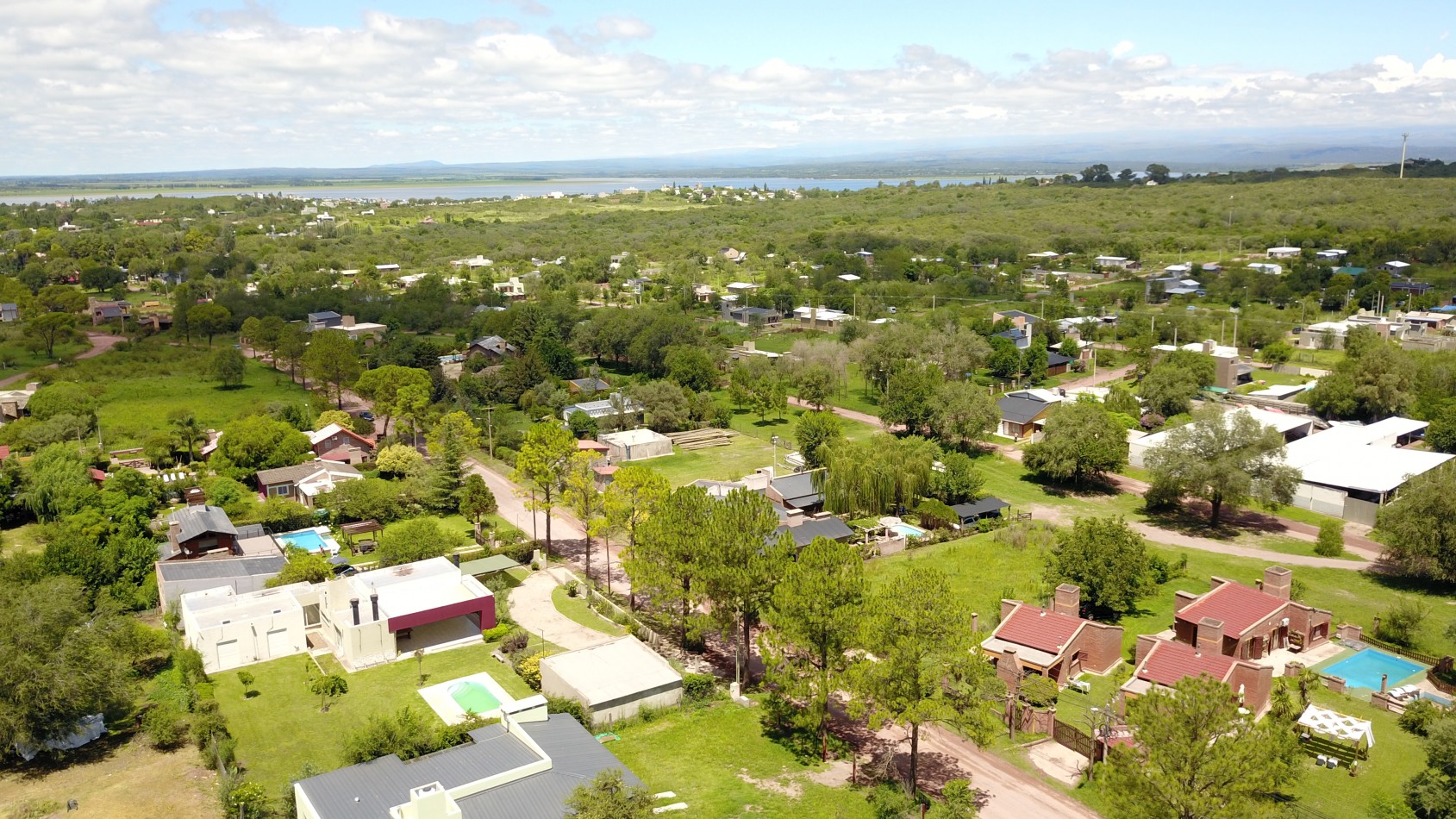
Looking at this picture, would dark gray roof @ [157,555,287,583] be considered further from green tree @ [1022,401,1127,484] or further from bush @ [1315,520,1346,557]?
bush @ [1315,520,1346,557]

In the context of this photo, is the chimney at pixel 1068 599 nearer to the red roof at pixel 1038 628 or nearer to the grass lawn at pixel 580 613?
the red roof at pixel 1038 628

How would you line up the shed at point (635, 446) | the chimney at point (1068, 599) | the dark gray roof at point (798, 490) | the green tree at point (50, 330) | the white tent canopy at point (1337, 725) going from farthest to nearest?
the green tree at point (50, 330), the shed at point (635, 446), the dark gray roof at point (798, 490), the chimney at point (1068, 599), the white tent canopy at point (1337, 725)

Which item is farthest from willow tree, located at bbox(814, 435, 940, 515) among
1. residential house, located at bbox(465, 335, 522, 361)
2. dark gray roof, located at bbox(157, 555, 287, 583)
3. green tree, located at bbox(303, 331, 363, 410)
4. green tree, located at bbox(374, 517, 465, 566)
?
residential house, located at bbox(465, 335, 522, 361)

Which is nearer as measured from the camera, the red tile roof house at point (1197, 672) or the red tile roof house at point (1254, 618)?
the red tile roof house at point (1197, 672)

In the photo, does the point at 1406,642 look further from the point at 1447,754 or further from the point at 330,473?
the point at 330,473

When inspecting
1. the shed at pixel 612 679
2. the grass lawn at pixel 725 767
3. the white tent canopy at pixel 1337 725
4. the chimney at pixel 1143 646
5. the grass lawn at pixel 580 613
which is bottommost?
the grass lawn at pixel 580 613

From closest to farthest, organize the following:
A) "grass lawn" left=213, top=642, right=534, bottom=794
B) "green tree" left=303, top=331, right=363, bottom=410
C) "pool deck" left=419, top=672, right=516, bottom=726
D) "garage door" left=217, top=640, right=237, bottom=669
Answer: "grass lawn" left=213, top=642, right=534, bottom=794
"pool deck" left=419, top=672, right=516, bottom=726
"garage door" left=217, top=640, right=237, bottom=669
"green tree" left=303, top=331, right=363, bottom=410

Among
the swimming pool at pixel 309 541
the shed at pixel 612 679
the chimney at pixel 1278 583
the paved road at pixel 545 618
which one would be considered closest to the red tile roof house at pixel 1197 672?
the chimney at pixel 1278 583
